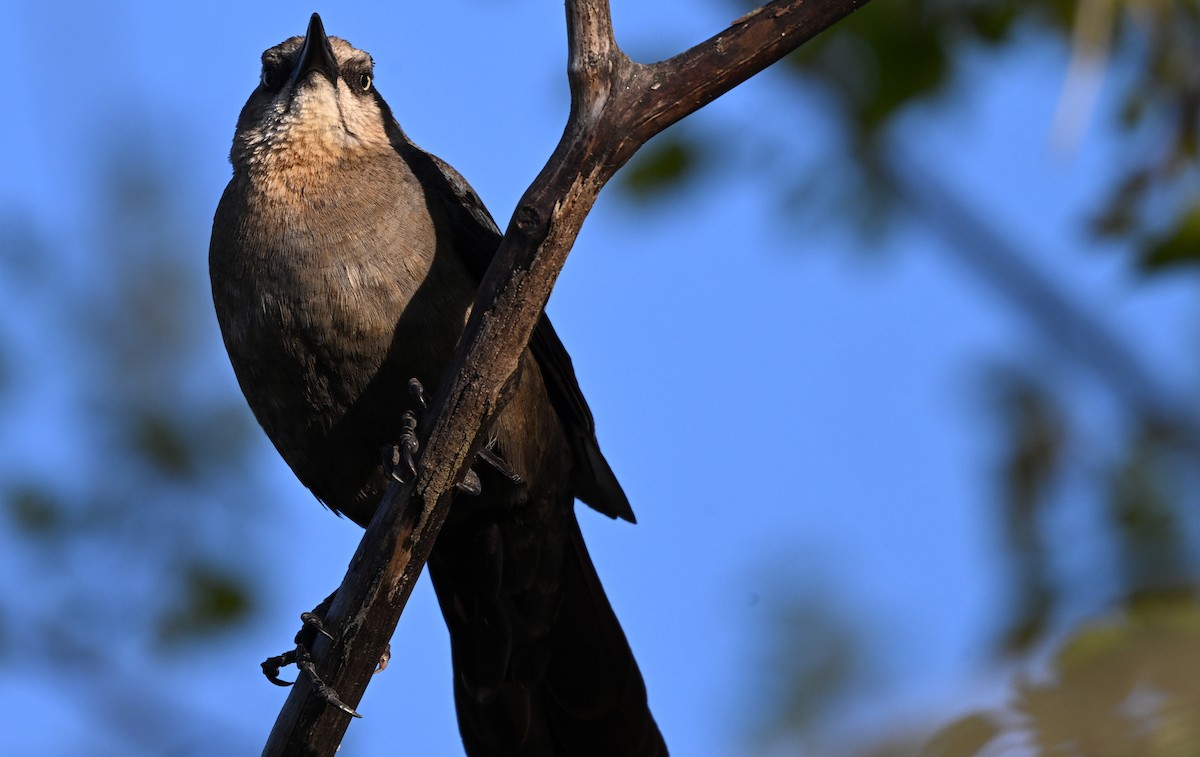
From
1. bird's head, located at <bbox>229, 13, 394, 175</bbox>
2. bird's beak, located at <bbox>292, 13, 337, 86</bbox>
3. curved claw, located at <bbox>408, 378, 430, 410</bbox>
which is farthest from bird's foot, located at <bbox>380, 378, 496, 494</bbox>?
bird's beak, located at <bbox>292, 13, 337, 86</bbox>

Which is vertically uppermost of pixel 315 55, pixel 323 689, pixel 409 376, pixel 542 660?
pixel 315 55

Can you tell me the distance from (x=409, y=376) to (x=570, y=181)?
48.4 inches

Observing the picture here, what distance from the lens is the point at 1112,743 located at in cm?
146

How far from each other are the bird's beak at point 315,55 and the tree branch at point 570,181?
1.84m

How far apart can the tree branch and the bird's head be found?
1543 mm

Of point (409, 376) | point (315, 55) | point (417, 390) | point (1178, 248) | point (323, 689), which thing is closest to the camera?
point (1178, 248)

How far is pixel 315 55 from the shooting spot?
4.89m

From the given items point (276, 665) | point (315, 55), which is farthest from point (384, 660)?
point (315, 55)

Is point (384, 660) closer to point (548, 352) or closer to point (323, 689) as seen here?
point (323, 689)

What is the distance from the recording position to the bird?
4.20m

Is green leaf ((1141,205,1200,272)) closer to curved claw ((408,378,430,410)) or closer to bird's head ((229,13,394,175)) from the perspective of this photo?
curved claw ((408,378,430,410))

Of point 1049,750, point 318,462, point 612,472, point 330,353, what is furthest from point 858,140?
point 1049,750

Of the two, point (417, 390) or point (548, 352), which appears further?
point (548, 352)

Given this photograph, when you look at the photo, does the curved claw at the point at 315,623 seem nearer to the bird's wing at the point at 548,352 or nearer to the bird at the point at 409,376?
the bird at the point at 409,376
